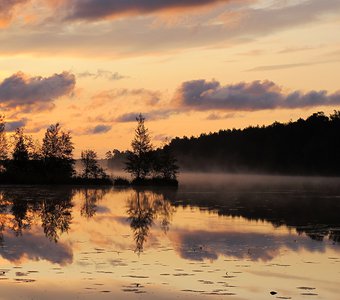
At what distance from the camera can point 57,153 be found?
306 feet

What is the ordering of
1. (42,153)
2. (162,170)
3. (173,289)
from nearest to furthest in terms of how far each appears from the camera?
(173,289)
(162,170)
(42,153)

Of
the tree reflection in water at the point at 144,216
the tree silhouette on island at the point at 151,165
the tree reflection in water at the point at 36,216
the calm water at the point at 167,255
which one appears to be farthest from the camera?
the tree silhouette on island at the point at 151,165

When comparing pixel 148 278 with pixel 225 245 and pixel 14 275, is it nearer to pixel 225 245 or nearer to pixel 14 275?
pixel 14 275

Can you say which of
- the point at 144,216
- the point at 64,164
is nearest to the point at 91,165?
the point at 64,164

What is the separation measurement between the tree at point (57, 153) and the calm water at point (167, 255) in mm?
49705

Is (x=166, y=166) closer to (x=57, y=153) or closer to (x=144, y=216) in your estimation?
(x=57, y=153)

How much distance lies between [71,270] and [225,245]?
8.15m

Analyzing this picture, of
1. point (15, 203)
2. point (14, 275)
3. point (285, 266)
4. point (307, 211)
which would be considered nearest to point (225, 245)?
point (285, 266)

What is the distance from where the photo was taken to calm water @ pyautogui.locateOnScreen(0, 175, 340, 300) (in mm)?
16859

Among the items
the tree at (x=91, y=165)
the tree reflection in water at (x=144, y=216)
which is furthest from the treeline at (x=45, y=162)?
the tree reflection in water at (x=144, y=216)

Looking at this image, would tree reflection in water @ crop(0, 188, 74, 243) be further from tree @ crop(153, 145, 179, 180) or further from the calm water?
tree @ crop(153, 145, 179, 180)

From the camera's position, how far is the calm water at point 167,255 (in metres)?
16.9

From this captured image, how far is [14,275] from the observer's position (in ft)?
59.9

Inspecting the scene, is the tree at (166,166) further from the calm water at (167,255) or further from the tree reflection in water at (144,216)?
the calm water at (167,255)
